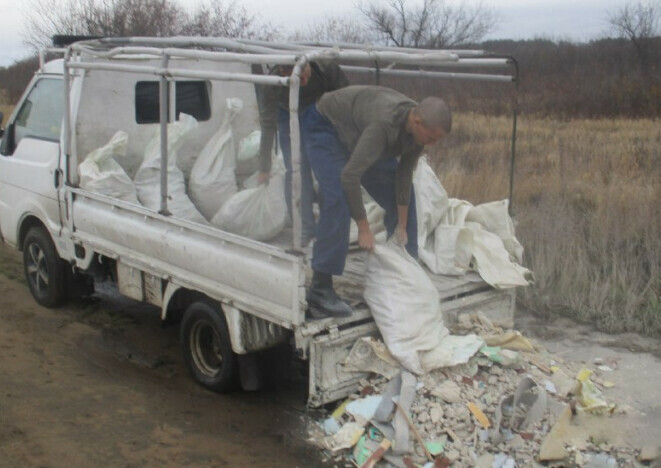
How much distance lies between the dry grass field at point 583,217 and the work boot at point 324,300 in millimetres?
2563

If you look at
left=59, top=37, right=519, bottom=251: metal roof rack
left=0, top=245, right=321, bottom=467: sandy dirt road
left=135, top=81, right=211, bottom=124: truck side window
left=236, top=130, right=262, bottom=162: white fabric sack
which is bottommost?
left=0, top=245, right=321, bottom=467: sandy dirt road

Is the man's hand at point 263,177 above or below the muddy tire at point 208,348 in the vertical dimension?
above

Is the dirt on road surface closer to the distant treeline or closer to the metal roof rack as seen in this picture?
the metal roof rack

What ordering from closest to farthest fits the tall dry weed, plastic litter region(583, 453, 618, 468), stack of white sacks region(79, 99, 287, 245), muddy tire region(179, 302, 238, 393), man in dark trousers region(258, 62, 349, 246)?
1. plastic litter region(583, 453, 618, 468)
2. muddy tire region(179, 302, 238, 393)
3. man in dark trousers region(258, 62, 349, 246)
4. stack of white sacks region(79, 99, 287, 245)
5. the tall dry weed

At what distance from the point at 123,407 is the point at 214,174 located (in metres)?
1.77

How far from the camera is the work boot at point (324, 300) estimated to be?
4.26 meters

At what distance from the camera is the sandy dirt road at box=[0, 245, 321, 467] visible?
4168 millimetres

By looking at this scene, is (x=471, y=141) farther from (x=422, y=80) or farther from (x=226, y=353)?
(x=226, y=353)

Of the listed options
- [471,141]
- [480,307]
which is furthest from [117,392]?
[471,141]

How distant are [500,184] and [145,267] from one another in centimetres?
473

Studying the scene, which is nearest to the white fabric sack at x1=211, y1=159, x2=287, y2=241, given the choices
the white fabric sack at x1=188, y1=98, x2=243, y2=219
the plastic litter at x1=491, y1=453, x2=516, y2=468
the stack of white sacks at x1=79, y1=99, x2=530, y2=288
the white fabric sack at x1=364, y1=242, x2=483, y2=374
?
the stack of white sacks at x1=79, y1=99, x2=530, y2=288

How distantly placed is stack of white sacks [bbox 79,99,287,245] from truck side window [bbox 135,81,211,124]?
0.32 m

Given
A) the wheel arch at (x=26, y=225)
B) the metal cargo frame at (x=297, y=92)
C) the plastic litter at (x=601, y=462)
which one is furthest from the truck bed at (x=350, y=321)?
the wheel arch at (x=26, y=225)

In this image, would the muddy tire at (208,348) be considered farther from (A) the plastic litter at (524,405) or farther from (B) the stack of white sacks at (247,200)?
(A) the plastic litter at (524,405)
